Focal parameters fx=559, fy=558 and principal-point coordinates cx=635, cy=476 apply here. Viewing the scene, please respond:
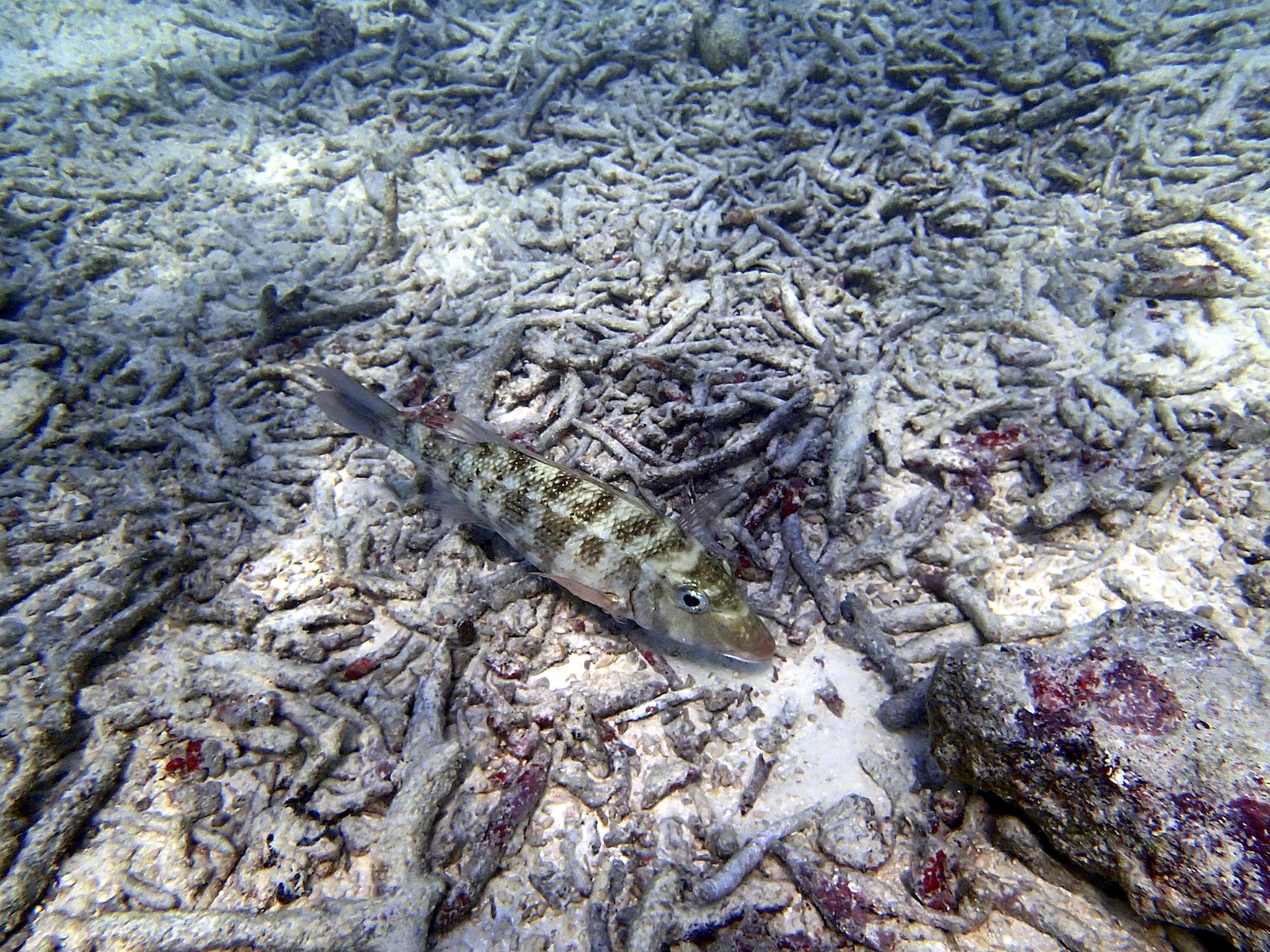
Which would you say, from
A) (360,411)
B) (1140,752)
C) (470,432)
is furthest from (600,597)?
(1140,752)

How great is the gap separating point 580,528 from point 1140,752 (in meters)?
2.59

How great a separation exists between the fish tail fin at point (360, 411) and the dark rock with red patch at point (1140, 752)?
3.44m

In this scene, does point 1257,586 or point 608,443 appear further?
point 608,443

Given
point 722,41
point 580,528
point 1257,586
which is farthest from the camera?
point 722,41

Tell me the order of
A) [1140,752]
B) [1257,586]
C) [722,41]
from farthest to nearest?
[722,41]
[1257,586]
[1140,752]

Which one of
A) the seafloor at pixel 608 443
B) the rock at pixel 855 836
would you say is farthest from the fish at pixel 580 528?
the rock at pixel 855 836

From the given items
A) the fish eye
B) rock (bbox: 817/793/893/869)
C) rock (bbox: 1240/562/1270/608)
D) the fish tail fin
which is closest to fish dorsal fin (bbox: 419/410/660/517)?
the fish tail fin

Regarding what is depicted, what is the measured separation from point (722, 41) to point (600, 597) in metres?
8.22

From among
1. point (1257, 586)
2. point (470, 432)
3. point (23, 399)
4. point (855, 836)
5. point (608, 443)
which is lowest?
point (23, 399)

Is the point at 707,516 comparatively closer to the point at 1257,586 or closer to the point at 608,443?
the point at 608,443

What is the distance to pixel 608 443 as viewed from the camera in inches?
169

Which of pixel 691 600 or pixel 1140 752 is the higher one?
pixel 1140 752

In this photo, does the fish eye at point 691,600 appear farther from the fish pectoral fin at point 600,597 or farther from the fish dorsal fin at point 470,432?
the fish dorsal fin at point 470,432

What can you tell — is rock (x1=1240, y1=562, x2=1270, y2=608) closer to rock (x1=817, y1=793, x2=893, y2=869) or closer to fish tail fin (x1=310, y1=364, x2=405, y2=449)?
rock (x1=817, y1=793, x2=893, y2=869)
